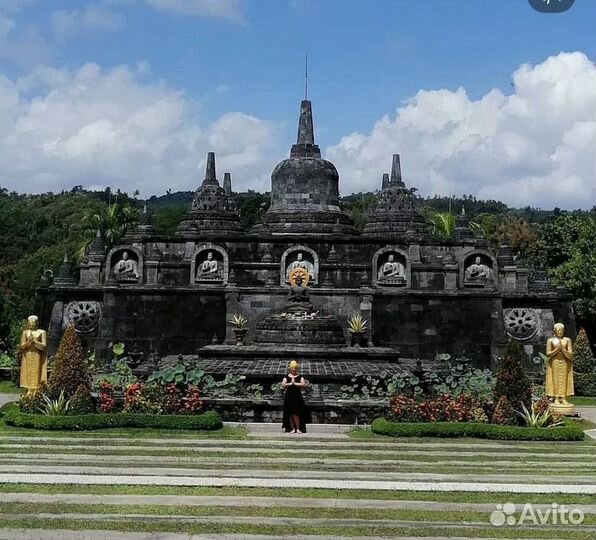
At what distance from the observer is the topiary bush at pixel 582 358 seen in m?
31.4

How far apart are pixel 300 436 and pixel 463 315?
1756 cm

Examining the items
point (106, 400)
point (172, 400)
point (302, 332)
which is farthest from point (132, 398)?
point (302, 332)

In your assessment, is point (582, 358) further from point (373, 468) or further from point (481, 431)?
point (373, 468)

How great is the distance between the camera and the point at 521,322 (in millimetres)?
34188

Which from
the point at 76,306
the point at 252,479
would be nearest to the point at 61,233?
the point at 76,306

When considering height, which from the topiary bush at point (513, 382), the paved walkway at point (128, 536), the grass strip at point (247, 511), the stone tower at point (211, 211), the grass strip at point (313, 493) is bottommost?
the paved walkway at point (128, 536)

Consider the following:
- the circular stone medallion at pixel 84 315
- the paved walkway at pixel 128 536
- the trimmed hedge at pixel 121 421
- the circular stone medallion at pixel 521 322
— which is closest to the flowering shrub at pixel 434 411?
the trimmed hedge at pixel 121 421

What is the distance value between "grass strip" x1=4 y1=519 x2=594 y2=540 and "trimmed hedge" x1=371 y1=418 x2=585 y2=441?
6377 mm

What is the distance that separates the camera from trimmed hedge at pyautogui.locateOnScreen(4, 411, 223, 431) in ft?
56.2

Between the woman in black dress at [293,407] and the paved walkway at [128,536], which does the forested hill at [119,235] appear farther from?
the paved walkway at [128,536]

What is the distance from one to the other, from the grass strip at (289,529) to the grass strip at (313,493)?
143 cm

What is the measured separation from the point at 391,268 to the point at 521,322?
5860 mm

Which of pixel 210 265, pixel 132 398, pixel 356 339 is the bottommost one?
pixel 132 398

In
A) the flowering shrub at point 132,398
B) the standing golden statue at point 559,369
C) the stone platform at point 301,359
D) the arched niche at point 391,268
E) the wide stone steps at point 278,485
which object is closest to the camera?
the wide stone steps at point 278,485
